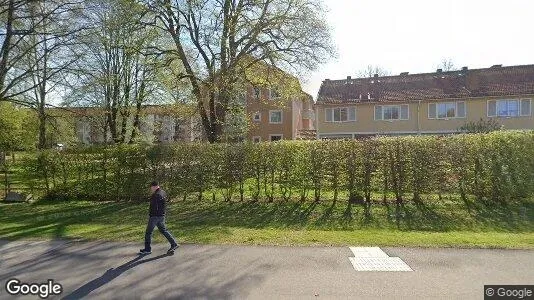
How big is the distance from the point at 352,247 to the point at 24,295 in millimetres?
5502

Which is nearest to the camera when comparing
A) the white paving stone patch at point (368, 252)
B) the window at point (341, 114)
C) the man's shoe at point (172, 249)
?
the white paving stone patch at point (368, 252)

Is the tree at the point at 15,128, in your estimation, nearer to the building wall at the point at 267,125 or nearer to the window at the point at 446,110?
the building wall at the point at 267,125

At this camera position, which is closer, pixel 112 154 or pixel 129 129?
pixel 112 154

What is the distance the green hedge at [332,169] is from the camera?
38.0 ft

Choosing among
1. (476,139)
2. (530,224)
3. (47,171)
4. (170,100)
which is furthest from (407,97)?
(47,171)

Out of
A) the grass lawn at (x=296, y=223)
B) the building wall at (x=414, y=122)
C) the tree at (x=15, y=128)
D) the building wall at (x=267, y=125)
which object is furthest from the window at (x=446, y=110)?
the tree at (x=15, y=128)

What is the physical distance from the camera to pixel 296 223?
9883mm

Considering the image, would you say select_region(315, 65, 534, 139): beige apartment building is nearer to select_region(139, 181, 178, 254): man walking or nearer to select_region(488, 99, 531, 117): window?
select_region(488, 99, 531, 117): window

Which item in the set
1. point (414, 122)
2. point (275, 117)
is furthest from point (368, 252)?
point (275, 117)

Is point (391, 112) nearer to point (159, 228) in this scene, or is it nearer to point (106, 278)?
point (159, 228)

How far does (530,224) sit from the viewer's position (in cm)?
936

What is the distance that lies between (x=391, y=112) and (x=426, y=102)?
307cm

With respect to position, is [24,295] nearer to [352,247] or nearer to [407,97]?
[352,247]

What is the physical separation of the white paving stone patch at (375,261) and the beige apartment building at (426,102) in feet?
90.6
